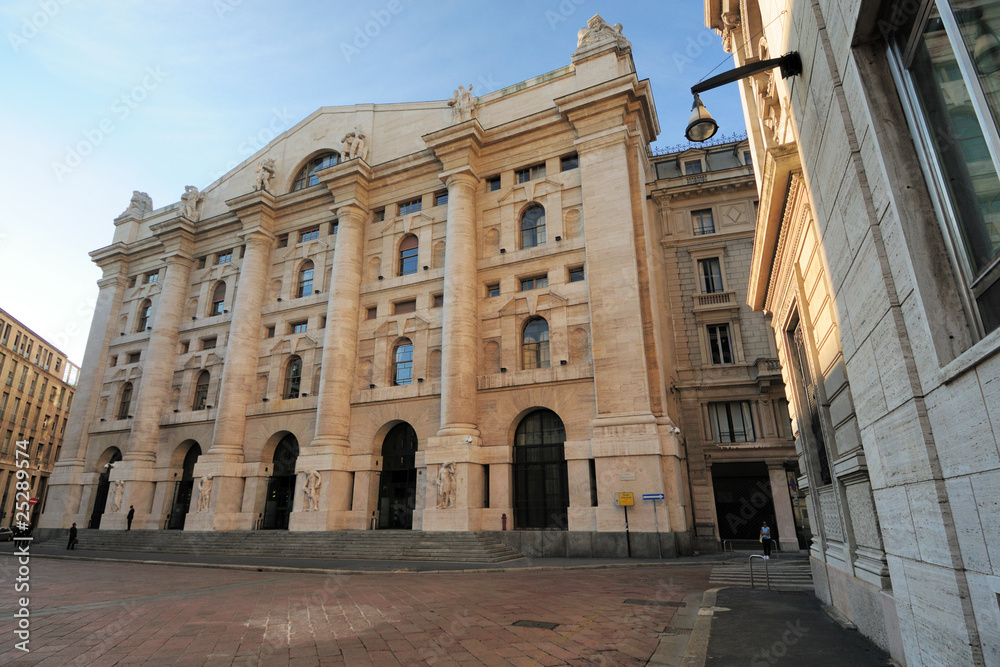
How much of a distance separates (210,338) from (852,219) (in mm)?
38318

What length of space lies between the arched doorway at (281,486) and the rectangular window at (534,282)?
1578 centimetres

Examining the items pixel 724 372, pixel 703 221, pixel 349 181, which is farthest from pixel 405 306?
pixel 703 221

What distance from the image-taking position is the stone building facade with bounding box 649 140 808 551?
2578 cm

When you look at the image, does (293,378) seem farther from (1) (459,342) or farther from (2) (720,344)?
(2) (720,344)

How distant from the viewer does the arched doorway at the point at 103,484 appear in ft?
115

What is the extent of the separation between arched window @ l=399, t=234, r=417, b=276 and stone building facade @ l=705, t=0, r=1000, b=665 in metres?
26.1

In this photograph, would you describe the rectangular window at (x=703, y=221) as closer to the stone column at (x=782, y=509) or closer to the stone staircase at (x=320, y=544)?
the stone column at (x=782, y=509)

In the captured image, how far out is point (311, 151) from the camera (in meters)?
37.5

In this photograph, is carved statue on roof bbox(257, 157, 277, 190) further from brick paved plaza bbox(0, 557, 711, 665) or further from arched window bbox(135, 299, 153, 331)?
brick paved plaza bbox(0, 557, 711, 665)

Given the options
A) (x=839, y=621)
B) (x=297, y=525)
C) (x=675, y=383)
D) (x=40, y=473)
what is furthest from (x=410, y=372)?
(x=40, y=473)

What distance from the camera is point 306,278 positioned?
34469mm

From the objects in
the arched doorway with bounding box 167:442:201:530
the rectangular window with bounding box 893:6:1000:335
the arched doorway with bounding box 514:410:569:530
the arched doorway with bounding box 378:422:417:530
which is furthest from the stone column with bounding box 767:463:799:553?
the arched doorway with bounding box 167:442:201:530

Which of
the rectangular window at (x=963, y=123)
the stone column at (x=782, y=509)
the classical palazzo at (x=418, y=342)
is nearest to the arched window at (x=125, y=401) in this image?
the classical palazzo at (x=418, y=342)

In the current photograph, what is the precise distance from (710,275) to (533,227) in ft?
33.6
